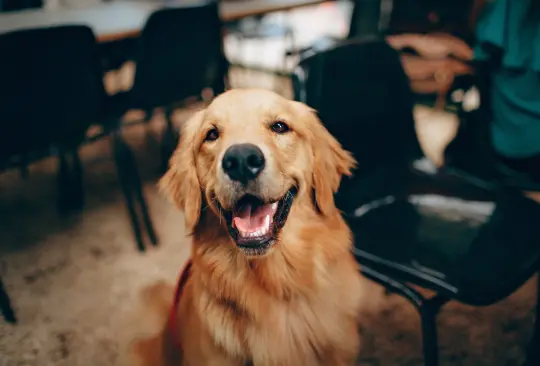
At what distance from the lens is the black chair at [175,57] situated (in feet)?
7.49

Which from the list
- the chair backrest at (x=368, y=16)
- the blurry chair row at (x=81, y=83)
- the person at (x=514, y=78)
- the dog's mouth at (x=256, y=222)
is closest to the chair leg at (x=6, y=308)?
the blurry chair row at (x=81, y=83)

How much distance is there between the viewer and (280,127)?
129 cm

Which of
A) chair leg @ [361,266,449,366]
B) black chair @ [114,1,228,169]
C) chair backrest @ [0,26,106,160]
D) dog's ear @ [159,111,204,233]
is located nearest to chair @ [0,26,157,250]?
chair backrest @ [0,26,106,160]

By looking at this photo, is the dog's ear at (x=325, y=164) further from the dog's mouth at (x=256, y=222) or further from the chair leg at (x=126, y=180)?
the chair leg at (x=126, y=180)

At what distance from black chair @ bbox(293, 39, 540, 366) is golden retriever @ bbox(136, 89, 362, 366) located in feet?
0.58

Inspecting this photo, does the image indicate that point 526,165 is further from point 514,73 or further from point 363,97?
point 363,97

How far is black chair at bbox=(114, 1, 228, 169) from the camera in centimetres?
228

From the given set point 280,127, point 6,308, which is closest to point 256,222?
point 280,127

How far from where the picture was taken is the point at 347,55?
5.11 feet

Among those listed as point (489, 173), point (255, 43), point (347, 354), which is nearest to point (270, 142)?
point (347, 354)

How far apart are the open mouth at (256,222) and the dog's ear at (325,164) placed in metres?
0.12

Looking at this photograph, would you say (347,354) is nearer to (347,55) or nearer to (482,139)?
(347,55)

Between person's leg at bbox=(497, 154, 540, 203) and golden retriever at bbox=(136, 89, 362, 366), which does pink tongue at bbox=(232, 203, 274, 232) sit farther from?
person's leg at bbox=(497, 154, 540, 203)

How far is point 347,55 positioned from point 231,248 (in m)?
0.81
